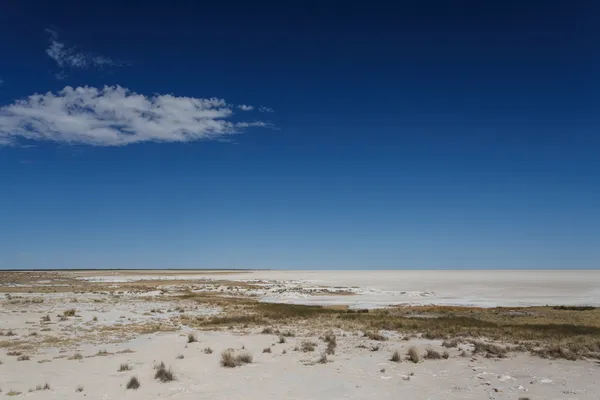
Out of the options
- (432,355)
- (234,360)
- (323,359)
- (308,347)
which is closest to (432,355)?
(432,355)

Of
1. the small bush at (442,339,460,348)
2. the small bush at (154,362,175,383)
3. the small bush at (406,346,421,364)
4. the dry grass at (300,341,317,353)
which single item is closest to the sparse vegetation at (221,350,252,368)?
the small bush at (154,362,175,383)

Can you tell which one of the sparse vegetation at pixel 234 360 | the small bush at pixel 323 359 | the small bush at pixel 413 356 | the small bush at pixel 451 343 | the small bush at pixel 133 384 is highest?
the small bush at pixel 451 343

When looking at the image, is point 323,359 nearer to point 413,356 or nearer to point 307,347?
point 307,347

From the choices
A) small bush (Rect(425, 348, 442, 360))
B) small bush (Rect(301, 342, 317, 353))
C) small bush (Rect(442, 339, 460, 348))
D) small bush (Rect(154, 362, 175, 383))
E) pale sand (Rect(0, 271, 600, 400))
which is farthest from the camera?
small bush (Rect(442, 339, 460, 348))

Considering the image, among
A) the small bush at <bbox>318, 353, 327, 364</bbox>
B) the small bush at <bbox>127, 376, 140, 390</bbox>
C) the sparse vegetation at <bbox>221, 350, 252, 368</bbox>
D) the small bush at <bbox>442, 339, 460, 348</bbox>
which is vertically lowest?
the small bush at <bbox>127, 376, 140, 390</bbox>

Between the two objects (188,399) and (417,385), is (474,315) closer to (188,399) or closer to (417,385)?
(417,385)

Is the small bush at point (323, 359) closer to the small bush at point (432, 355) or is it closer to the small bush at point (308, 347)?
the small bush at point (308, 347)

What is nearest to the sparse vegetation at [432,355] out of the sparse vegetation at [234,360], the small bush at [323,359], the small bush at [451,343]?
the small bush at [451,343]

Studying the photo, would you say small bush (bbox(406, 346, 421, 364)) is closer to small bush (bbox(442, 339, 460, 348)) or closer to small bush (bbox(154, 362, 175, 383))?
small bush (bbox(442, 339, 460, 348))

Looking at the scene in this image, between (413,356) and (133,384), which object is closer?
(133,384)

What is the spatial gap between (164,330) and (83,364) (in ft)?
29.8

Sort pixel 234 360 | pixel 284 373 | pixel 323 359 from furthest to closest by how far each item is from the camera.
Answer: pixel 323 359
pixel 234 360
pixel 284 373

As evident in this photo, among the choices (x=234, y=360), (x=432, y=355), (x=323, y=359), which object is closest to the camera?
(x=234, y=360)

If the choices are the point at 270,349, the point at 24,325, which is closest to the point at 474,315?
the point at 270,349
